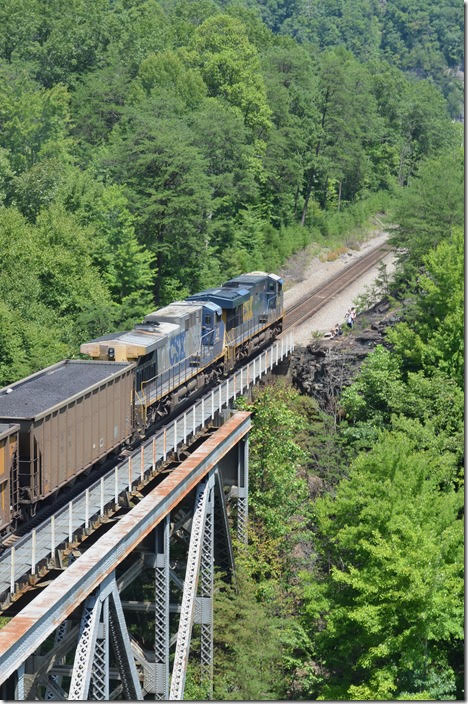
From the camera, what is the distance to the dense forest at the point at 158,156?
5391cm

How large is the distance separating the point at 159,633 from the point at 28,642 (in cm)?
982

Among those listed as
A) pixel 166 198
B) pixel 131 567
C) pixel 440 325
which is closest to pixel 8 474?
pixel 131 567

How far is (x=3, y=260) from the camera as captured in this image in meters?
52.4

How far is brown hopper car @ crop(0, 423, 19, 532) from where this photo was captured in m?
26.5

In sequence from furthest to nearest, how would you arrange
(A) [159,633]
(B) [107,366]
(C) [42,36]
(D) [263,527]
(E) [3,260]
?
(C) [42,36]
(E) [3,260]
(D) [263,527]
(B) [107,366]
(A) [159,633]

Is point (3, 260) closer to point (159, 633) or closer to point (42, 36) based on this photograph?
point (159, 633)

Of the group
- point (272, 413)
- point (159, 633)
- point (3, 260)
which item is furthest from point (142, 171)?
point (159, 633)

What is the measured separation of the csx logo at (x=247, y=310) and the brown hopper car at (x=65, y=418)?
15.7 meters

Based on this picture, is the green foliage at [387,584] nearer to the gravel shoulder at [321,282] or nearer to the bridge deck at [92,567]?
the bridge deck at [92,567]

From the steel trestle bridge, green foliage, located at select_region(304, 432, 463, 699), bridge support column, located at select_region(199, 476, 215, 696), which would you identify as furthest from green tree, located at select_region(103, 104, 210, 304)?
bridge support column, located at select_region(199, 476, 215, 696)

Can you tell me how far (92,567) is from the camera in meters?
25.4

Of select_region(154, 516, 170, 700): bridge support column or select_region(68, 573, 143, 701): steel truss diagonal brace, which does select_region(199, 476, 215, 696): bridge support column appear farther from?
select_region(68, 573, 143, 701): steel truss diagonal brace

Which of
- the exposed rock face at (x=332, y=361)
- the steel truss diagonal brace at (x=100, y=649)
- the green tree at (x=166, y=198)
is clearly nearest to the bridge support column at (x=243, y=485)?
the exposed rock face at (x=332, y=361)

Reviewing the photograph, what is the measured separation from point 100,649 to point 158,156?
39.4m
